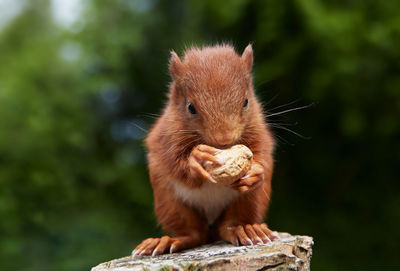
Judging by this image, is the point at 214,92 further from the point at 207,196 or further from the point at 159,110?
the point at 159,110

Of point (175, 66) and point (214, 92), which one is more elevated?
point (175, 66)

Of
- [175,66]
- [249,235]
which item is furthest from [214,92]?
[249,235]

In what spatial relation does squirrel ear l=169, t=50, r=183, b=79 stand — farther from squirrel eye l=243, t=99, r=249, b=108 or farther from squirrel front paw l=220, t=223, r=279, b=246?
squirrel front paw l=220, t=223, r=279, b=246

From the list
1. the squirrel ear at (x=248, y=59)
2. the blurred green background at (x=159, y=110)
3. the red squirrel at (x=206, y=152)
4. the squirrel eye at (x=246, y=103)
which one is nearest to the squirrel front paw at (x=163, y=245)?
the red squirrel at (x=206, y=152)

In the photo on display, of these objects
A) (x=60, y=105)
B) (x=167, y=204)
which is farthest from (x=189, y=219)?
(x=60, y=105)

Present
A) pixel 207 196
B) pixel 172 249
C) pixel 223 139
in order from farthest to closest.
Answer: pixel 207 196 → pixel 172 249 → pixel 223 139

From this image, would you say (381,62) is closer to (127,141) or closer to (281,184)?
(281,184)

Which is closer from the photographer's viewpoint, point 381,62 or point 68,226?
point 381,62
